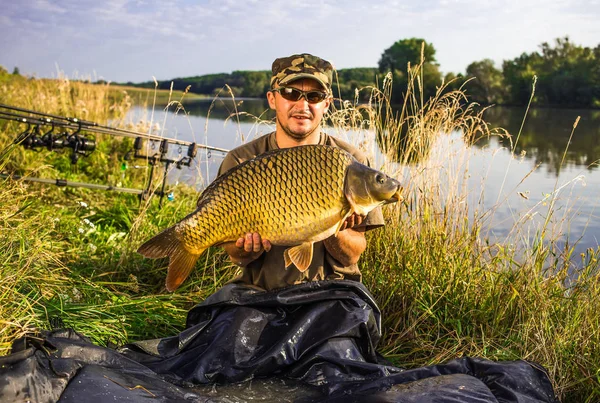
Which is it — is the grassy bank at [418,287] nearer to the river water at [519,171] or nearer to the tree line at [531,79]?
the river water at [519,171]

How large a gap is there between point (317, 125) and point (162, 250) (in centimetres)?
83

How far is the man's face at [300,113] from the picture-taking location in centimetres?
240

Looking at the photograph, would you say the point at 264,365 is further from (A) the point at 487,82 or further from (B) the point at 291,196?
(A) the point at 487,82

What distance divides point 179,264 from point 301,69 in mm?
926

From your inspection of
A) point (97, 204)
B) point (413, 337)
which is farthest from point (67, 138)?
point (413, 337)

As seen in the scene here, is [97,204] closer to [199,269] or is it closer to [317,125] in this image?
[199,269]

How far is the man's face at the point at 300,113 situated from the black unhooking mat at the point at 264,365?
62 centimetres

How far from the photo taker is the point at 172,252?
2.09 metres

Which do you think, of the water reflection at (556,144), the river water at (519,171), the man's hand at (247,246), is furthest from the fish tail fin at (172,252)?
the water reflection at (556,144)

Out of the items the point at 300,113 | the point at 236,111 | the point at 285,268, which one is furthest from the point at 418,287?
the point at 236,111

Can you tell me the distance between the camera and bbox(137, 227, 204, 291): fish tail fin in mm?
2076

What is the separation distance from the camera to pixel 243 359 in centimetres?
224

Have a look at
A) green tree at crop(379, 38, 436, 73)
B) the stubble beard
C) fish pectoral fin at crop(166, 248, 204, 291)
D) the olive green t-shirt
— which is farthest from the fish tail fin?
green tree at crop(379, 38, 436, 73)

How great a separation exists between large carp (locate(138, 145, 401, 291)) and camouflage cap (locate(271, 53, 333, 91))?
1.66ft
